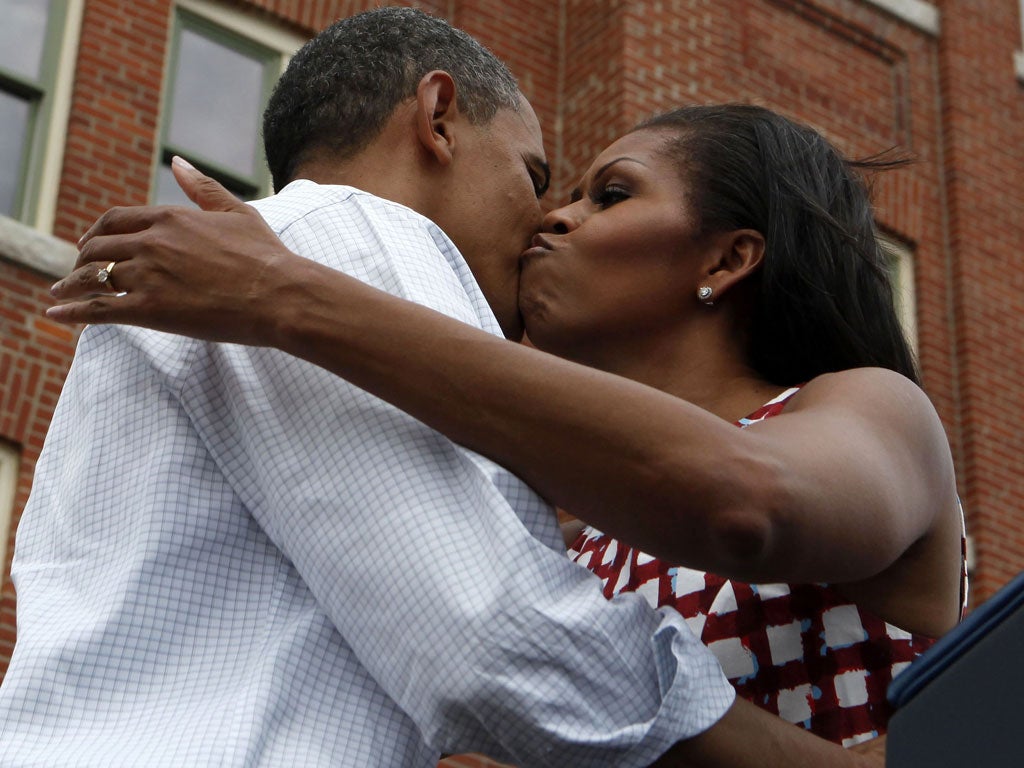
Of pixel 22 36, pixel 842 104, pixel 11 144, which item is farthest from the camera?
pixel 842 104

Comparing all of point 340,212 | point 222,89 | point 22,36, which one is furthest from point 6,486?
point 340,212

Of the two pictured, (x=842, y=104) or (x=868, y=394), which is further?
(x=842, y=104)

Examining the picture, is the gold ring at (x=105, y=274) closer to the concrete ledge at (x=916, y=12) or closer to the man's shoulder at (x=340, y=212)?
the man's shoulder at (x=340, y=212)

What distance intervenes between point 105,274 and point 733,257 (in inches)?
54.1

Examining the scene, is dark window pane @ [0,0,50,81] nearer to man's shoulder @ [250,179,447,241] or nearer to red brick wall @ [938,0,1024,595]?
red brick wall @ [938,0,1024,595]

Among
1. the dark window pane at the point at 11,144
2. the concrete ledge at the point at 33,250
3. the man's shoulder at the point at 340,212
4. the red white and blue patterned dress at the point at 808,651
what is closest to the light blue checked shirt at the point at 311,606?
the man's shoulder at the point at 340,212

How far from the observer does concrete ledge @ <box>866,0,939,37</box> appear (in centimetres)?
1386

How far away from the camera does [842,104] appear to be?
43.0 ft

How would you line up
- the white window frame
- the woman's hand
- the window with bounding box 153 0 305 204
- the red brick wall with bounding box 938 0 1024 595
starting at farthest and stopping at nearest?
the red brick wall with bounding box 938 0 1024 595
the window with bounding box 153 0 305 204
the white window frame
the woman's hand

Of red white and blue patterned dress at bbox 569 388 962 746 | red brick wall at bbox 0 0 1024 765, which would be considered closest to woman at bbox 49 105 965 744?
red white and blue patterned dress at bbox 569 388 962 746

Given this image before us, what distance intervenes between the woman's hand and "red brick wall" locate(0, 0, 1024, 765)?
25.0 feet

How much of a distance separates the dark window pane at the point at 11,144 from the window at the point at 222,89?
2.70 feet

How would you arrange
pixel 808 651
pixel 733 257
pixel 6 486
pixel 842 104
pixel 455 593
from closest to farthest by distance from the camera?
pixel 455 593 < pixel 808 651 < pixel 733 257 < pixel 6 486 < pixel 842 104

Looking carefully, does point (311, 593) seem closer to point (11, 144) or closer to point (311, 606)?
point (311, 606)
